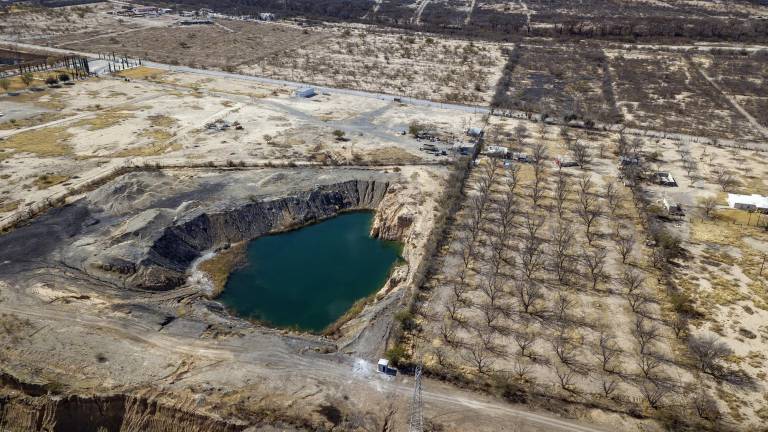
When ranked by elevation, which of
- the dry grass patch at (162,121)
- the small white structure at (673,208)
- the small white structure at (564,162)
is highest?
the dry grass patch at (162,121)

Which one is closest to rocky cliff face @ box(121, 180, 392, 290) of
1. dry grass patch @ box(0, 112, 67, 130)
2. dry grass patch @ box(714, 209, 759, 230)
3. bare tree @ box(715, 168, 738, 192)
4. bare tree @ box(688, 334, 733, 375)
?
bare tree @ box(688, 334, 733, 375)

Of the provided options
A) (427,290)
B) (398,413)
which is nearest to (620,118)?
(427,290)

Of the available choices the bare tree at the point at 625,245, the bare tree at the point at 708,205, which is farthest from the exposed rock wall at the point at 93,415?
the bare tree at the point at 708,205

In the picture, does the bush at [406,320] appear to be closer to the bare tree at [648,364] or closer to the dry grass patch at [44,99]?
the bare tree at [648,364]

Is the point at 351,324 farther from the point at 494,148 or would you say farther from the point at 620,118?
the point at 620,118

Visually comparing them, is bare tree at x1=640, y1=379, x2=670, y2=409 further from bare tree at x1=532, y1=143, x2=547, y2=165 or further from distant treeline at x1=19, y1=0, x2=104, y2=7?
distant treeline at x1=19, y1=0, x2=104, y2=7

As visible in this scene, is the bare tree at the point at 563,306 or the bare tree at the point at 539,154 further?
the bare tree at the point at 539,154

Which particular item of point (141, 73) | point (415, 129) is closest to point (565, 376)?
point (415, 129)
